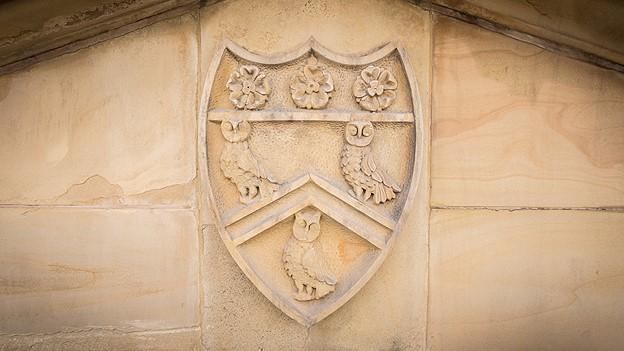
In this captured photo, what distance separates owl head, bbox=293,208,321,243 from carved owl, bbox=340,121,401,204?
166 mm

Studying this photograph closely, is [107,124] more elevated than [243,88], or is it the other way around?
[243,88]

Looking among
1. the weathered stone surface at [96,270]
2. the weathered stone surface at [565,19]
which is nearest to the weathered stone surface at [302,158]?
the weathered stone surface at [96,270]

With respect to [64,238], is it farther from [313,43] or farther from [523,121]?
[523,121]

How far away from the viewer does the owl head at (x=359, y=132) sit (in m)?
2.04

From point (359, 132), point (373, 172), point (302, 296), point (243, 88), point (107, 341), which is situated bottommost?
point (107, 341)

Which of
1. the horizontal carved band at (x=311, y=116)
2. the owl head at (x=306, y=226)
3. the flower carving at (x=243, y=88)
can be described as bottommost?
the owl head at (x=306, y=226)

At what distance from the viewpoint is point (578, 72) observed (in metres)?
2.13

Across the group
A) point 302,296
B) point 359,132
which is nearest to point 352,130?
point 359,132

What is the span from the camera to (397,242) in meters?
2.11

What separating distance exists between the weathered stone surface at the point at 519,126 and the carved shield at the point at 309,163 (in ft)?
0.53

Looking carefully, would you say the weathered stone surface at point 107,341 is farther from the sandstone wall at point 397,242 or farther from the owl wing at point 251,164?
the owl wing at point 251,164

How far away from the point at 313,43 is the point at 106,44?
0.72 m

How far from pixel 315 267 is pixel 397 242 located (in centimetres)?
32

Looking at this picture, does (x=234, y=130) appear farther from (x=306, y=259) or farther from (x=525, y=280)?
(x=525, y=280)
